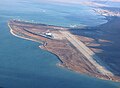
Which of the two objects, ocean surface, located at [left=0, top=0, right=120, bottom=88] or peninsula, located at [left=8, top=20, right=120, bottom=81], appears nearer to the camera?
ocean surface, located at [left=0, top=0, right=120, bottom=88]

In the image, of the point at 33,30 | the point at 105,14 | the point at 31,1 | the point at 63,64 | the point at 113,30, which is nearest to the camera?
the point at 63,64

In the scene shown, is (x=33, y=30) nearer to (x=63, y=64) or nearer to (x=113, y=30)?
(x=113, y=30)

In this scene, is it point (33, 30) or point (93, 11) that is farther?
point (93, 11)

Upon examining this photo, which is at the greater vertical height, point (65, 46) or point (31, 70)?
point (31, 70)

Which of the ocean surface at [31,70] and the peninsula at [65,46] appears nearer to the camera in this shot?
the ocean surface at [31,70]

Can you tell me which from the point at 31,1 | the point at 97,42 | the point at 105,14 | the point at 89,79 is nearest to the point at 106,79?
the point at 89,79

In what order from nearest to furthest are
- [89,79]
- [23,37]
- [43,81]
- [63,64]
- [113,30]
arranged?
1. [43,81]
2. [89,79]
3. [63,64]
4. [23,37]
5. [113,30]

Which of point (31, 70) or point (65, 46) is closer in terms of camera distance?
point (31, 70)
